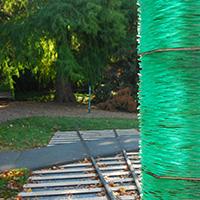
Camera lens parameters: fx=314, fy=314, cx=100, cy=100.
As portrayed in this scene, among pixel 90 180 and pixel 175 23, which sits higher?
pixel 175 23

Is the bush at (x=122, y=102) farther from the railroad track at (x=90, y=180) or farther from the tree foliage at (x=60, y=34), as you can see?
the railroad track at (x=90, y=180)

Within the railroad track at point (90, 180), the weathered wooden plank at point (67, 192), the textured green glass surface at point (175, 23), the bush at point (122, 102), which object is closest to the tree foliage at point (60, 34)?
the bush at point (122, 102)

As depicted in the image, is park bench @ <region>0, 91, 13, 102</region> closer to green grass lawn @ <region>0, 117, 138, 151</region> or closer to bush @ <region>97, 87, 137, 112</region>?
bush @ <region>97, 87, 137, 112</region>

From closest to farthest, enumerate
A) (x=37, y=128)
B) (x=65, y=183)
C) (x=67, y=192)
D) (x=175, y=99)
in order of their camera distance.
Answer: (x=175, y=99) < (x=67, y=192) < (x=65, y=183) < (x=37, y=128)

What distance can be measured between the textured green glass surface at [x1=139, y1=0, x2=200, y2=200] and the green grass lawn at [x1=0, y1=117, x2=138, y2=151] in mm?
6180

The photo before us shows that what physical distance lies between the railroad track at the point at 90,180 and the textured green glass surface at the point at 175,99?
318 centimetres

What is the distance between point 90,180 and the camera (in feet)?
15.3

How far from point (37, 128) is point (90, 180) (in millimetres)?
4743

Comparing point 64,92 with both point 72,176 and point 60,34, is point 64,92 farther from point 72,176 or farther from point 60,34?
point 72,176

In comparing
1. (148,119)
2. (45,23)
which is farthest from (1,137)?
(148,119)

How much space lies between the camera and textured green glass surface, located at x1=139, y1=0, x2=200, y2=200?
87cm

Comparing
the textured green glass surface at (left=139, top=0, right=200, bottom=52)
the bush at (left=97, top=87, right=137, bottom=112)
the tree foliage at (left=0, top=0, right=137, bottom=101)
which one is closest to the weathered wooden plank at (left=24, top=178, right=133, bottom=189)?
the textured green glass surface at (left=139, top=0, right=200, bottom=52)

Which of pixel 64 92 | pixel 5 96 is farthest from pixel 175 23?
pixel 5 96

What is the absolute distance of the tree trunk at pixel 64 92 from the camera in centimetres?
1628
